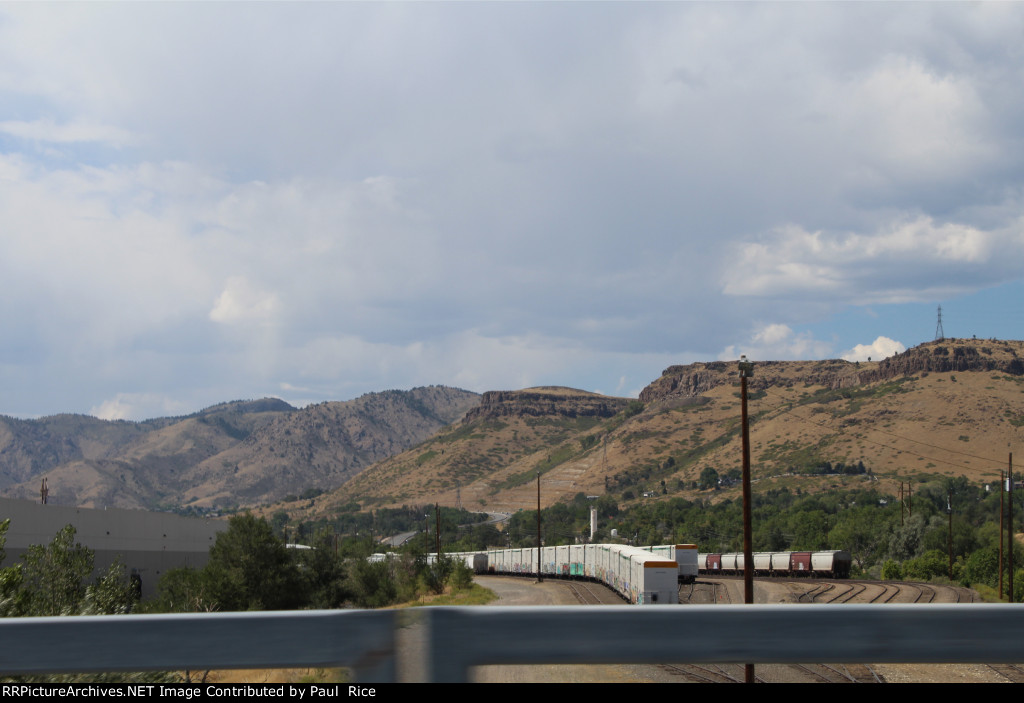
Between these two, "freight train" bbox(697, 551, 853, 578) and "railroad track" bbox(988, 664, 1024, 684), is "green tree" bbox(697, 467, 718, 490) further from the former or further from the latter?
"railroad track" bbox(988, 664, 1024, 684)

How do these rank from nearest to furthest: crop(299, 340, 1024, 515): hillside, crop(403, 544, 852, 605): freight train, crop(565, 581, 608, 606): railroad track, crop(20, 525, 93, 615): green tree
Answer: crop(20, 525, 93, 615): green tree
crop(403, 544, 852, 605): freight train
crop(565, 581, 608, 606): railroad track
crop(299, 340, 1024, 515): hillside

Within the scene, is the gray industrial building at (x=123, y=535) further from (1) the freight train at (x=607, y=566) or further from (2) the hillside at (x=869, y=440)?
(2) the hillside at (x=869, y=440)

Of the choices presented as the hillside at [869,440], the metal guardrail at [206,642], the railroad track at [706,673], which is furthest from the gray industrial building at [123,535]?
the hillside at [869,440]

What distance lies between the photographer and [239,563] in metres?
45.9

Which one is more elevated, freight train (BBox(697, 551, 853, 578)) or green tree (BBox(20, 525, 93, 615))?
green tree (BBox(20, 525, 93, 615))

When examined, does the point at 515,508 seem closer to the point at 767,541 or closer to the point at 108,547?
the point at 767,541

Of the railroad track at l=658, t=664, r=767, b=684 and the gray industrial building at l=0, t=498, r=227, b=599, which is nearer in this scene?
the railroad track at l=658, t=664, r=767, b=684

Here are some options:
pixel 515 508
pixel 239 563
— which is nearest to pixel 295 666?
pixel 239 563

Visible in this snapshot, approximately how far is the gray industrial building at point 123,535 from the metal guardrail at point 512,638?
41561 millimetres

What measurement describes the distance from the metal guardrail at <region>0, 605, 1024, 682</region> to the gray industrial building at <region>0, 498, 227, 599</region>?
41.6 metres

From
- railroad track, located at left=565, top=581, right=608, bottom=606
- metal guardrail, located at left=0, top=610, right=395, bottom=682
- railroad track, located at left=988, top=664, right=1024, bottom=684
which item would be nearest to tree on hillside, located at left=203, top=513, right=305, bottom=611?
railroad track, located at left=565, top=581, right=608, bottom=606

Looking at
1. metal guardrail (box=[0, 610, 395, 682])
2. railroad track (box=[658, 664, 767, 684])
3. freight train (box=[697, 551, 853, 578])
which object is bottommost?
freight train (box=[697, 551, 853, 578])

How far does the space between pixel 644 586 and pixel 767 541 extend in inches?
2592

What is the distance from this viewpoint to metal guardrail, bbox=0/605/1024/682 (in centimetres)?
271
